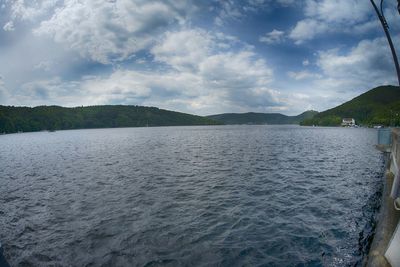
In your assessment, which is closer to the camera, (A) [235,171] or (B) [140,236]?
(B) [140,236]

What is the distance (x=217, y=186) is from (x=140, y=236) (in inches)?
555

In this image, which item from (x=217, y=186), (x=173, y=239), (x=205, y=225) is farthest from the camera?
(x=217, y=186)

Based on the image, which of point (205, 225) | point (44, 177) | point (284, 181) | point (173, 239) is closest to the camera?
point (173, 239)

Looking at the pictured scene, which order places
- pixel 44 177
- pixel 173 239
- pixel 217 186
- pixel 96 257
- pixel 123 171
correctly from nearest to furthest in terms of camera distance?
pixel 96 257, pixel 173 239, pixel 217 186, pixel 44 177, pixel 123 171

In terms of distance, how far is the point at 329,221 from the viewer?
57.2ft

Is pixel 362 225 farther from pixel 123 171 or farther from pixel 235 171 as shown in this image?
pixel 123 171

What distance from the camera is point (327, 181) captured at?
99.6ft

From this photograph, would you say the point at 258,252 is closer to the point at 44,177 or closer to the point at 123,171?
the point at 123,171

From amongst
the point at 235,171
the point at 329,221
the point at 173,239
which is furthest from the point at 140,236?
the point at 235,171

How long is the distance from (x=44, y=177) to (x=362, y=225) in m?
40.7

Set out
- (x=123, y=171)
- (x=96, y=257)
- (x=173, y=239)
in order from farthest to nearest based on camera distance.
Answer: (x=123, y=171) → (x=173, y=239) → (x=96, y=257)

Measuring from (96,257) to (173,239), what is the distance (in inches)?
175

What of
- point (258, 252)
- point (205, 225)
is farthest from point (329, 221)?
point (205, 225)

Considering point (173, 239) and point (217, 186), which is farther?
point (217, 186)
